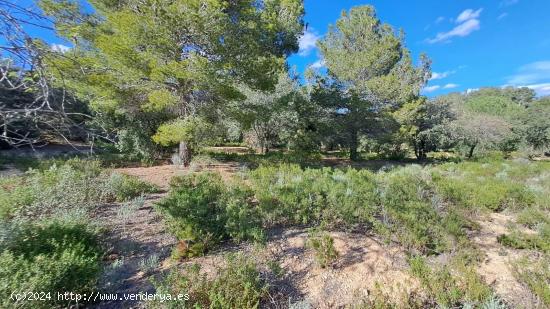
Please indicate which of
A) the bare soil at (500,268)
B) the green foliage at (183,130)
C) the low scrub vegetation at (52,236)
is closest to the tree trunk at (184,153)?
the green foliage at (183,130)

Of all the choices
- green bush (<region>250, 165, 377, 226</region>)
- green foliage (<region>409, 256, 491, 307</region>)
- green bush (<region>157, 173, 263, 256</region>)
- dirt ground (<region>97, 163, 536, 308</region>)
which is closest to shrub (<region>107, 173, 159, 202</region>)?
dirt ground (<region>97, 163, 536, 308</region>)

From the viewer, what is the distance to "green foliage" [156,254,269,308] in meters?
2.41

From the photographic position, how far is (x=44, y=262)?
2395mm

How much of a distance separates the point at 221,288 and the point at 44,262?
1.54 meters

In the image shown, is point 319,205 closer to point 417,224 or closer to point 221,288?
point 417,224

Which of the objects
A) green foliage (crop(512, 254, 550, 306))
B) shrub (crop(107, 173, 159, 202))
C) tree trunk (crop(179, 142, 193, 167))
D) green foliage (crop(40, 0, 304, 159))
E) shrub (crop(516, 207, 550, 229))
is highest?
green foliage (crop(40, 0, 304, 159))

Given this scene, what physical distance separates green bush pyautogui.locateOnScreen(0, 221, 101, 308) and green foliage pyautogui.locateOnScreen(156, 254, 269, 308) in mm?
712

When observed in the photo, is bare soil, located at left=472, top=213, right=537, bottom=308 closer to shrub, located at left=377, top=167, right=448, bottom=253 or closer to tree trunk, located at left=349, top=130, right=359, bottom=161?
shrub, located at left=377, top=167, right=448, bottom=253

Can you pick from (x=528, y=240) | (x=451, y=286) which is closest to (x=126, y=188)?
(x=451, y=286)

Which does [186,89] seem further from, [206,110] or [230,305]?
[230,305]

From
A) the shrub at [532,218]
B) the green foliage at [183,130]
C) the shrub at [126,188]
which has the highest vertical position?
the green foliage at [183,130]

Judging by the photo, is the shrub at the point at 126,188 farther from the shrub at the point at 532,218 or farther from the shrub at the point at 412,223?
the shrub at the point at 532,218

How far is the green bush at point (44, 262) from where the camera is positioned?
217cm

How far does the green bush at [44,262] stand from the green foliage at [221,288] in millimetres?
712
